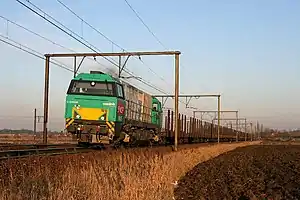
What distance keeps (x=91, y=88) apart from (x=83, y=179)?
48.5 feet

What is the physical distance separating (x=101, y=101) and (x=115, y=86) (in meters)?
1.22

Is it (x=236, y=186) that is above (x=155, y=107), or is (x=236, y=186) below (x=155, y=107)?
below

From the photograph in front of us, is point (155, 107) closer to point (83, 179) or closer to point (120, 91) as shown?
point (120, 91)

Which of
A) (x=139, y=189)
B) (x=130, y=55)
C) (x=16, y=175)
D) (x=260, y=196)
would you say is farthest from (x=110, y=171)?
(x=130, y=55)

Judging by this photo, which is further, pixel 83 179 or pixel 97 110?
pixel 97 110

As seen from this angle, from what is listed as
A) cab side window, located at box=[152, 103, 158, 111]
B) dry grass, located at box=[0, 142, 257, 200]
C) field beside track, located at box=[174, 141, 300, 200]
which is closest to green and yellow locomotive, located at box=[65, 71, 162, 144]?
field beside track, located at box=[174, 141, 300, 200]

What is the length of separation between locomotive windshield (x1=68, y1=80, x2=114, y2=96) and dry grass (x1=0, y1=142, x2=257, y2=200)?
9.78 metres

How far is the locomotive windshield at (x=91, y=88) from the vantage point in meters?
25.4

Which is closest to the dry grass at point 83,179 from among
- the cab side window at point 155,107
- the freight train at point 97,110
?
the freight train at point 97,110

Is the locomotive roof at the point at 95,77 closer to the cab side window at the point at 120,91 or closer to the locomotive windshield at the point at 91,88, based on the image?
the locomotive windshield at the point at 91,88

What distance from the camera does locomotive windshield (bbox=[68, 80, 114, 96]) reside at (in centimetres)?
2544

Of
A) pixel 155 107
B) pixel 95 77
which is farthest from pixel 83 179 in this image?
pixel 155 107

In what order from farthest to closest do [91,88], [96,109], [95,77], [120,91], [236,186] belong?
[120,91], [95,77], [91,88], [96,109], [236,186]

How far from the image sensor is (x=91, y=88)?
1007 inches
